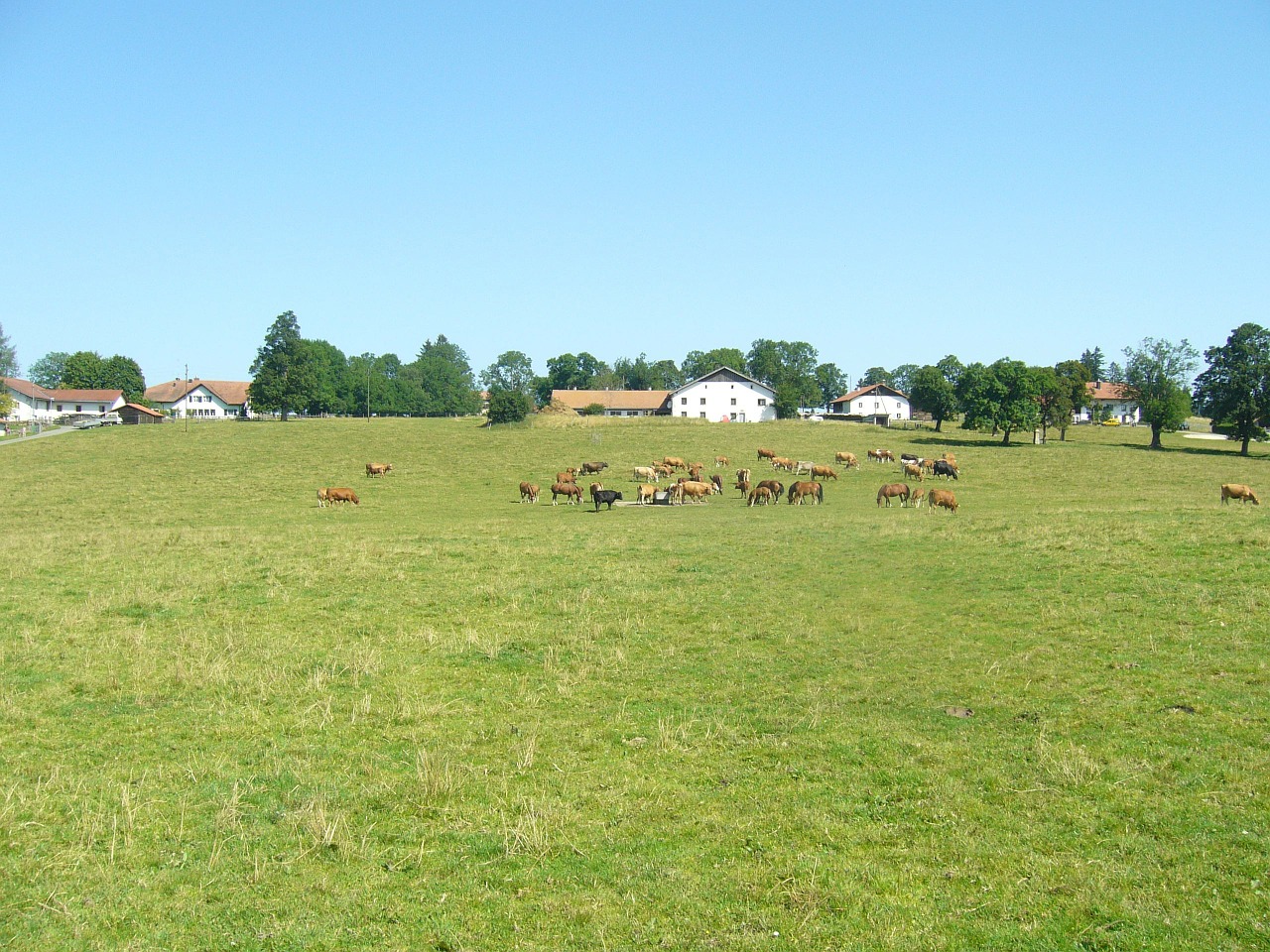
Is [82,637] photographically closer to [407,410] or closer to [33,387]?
[33,387]

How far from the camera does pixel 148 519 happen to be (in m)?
34.8

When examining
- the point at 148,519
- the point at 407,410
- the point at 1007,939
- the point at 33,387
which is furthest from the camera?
the point at 407,410

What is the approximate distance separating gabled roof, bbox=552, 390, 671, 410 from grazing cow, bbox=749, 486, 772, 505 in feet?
300

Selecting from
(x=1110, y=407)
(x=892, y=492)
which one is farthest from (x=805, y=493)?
(x=1110, y=407)

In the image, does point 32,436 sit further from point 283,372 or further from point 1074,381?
point 1074,381

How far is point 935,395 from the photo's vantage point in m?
105

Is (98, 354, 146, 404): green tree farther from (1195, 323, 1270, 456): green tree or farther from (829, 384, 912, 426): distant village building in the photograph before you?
(1195, 323, 1270, 456): green tree

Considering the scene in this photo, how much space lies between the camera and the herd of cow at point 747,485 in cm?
3856

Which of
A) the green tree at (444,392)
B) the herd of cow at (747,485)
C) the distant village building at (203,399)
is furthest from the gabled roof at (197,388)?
the herd of cow at (747,485)

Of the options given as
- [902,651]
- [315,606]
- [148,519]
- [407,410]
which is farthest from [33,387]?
[902,651]

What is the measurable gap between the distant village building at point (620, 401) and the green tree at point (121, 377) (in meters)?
68.2

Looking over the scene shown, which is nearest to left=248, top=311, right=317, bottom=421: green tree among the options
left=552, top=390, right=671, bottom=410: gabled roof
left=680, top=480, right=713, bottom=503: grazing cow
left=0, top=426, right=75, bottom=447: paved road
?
left=0, top=426, right=75, bottom=447: paved road

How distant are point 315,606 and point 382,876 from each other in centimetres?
1061

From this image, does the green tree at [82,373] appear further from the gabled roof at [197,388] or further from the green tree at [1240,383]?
the green tree at [1240,383]
